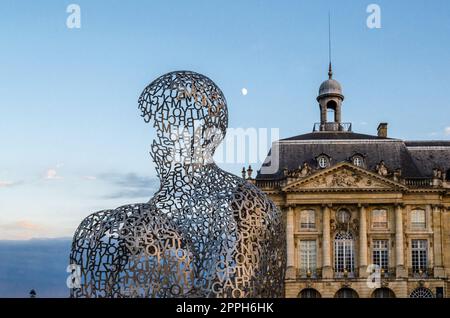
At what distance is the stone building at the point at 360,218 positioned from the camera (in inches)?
1978

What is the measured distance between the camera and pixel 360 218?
50781 mm

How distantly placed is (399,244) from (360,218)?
2.87 metres

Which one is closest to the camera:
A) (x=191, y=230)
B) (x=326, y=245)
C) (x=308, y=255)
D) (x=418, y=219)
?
(x=191, y=230)

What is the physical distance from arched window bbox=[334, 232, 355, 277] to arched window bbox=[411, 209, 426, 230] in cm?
409

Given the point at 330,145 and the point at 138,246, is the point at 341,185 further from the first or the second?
the point at 138,246

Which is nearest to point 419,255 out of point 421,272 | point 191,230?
point 421,272

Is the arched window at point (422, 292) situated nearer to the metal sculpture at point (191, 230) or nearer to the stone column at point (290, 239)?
the stone column at point (290, 239)

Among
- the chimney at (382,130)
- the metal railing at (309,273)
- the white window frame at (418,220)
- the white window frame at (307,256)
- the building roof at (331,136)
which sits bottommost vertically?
the metal railing at (309,273)

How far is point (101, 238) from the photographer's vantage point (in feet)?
45.7

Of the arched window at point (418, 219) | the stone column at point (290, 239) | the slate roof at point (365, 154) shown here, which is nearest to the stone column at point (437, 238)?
the arched window at point (418, 219)

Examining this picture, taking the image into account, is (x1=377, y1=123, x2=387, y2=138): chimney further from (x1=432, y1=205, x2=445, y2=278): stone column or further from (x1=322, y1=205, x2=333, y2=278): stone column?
(x1=322, y1=205, x2=333, y2=278): stone column

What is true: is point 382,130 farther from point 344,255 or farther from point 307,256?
point 307,256

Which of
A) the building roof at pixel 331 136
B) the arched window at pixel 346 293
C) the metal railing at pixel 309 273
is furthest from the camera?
the building roof at pixel 331 136

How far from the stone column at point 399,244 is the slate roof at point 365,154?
2.47m
